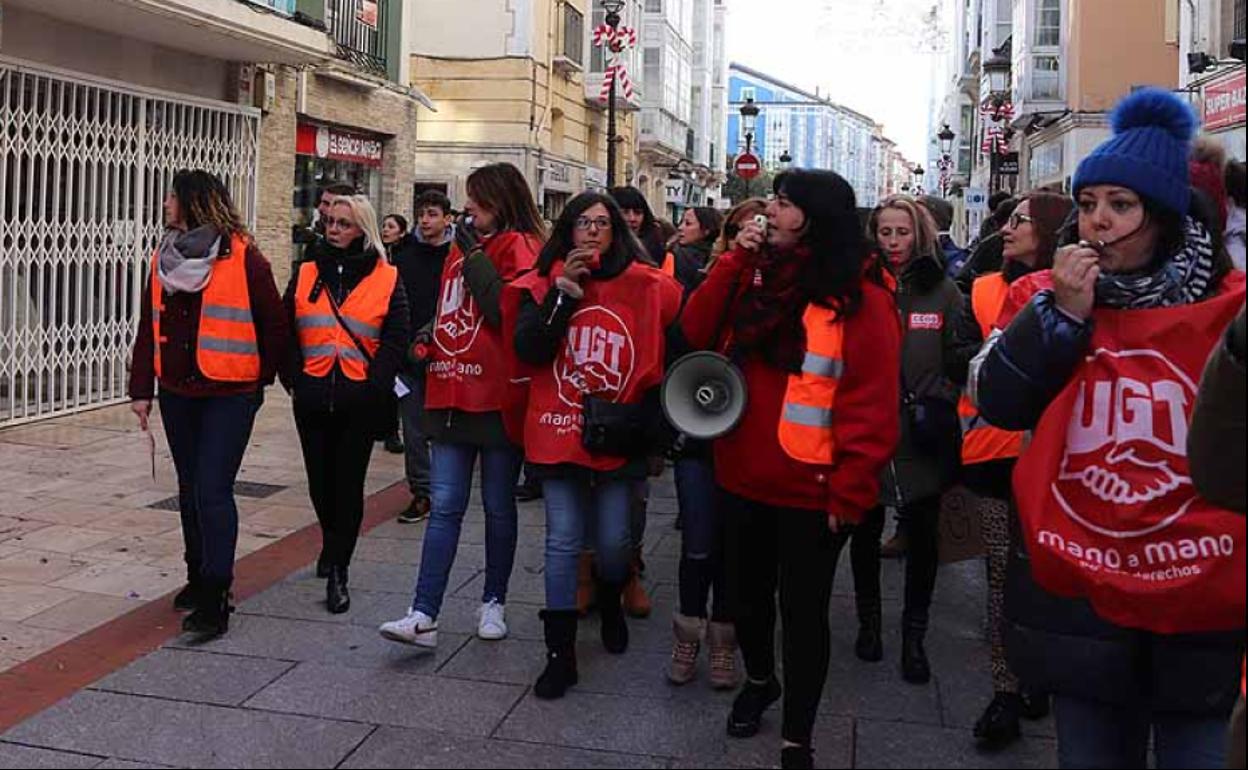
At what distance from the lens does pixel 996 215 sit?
6.79 metres

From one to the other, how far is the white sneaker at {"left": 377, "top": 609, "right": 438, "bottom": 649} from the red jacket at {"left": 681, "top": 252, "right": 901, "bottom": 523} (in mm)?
1495

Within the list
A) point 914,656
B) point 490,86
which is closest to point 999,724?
point 914,656

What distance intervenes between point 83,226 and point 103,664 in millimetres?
7172

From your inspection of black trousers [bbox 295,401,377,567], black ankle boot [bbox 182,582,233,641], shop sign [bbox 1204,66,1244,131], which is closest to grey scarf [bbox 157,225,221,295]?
black trousers [bbox 295,401,377,567]

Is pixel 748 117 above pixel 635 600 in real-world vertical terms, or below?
above

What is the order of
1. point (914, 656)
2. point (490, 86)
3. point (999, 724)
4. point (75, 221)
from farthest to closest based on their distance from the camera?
point (490, 86)
point (75, 221)
point (914, 656)
point (999, 724)

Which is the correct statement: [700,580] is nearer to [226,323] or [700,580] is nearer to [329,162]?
[226,323]

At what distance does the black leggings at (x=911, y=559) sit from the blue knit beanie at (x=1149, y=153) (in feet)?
7.51

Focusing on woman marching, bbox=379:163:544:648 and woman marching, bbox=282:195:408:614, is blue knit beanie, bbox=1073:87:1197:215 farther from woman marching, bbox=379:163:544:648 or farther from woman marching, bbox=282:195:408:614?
woman marching, bbox=282:195:408:614

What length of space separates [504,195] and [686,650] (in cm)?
187

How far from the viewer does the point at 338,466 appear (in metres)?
5.59

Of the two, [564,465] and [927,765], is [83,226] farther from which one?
[927,765]

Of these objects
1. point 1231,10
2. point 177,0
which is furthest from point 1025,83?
point 177,0

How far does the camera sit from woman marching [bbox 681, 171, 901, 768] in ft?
12.3
